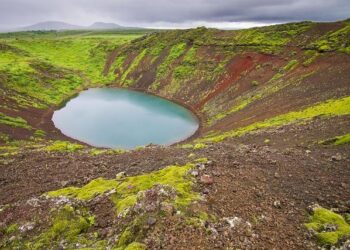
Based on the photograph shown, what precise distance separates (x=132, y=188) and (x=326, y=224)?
9320 mm

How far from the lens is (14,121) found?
54219 millimetres

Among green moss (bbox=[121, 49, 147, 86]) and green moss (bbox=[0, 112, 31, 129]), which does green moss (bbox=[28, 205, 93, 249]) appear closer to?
green moss (bbox=[0, 112, 31, 129])

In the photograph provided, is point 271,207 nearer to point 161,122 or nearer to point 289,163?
point 289,163

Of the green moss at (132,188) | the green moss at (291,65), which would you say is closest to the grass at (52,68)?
the green moss at (291,65)

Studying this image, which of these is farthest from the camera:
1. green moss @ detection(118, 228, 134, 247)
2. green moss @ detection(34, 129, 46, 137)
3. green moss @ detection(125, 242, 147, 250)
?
green moss @ detection(34, 129, 46, 137)

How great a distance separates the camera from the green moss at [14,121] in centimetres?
5200

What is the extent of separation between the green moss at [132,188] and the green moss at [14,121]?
3943 cm

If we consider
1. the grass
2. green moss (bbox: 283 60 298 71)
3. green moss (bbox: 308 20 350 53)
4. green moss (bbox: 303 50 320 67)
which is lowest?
the grass

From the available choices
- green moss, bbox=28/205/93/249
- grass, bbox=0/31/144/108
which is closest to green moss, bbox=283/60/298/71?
grass, bbox=0/31/144/108

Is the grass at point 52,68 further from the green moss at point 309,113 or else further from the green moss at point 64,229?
the green moss at point 64,229

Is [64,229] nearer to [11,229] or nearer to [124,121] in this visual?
[11,229]

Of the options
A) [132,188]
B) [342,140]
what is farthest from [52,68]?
[342,140]

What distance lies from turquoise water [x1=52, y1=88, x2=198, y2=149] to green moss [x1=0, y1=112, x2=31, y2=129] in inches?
249

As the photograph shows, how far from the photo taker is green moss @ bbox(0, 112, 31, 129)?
52000 mm
